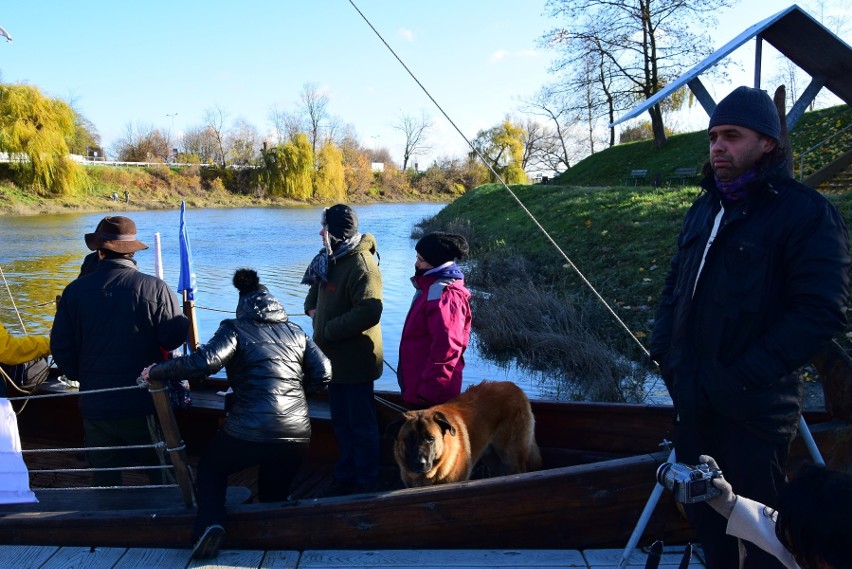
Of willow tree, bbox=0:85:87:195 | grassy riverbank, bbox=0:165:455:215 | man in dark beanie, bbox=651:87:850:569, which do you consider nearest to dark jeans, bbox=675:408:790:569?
man in dark beanie, bbox=651:87:850:569

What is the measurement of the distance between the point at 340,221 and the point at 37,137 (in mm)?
41563

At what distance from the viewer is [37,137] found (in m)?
38.7

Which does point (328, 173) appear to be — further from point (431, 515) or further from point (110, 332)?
point (431, 515)

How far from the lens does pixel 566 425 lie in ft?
14.5

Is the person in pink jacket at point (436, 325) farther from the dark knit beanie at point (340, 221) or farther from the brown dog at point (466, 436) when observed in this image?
the dark knit beanie at point (340, 221)

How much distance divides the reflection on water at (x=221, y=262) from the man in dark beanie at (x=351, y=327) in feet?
3.08

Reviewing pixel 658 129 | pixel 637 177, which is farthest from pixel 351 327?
pixel 658 129

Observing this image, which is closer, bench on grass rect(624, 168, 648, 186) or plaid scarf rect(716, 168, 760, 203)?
plaid scarf rect(716, 168, 760, 203)

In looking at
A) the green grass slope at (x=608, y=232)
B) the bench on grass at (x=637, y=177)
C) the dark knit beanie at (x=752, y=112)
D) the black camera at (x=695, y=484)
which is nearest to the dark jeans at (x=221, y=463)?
the black camera at (x=695, y=484)

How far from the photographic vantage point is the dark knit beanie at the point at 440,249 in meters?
3.92

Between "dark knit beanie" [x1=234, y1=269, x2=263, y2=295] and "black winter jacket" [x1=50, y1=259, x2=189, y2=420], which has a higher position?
"dark knit beanie" [x1=234, y1=269, x2=263, y2=295]

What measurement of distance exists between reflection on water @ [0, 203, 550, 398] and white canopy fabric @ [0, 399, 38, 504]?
152 cm

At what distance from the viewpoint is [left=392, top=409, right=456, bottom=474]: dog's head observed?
134 inches

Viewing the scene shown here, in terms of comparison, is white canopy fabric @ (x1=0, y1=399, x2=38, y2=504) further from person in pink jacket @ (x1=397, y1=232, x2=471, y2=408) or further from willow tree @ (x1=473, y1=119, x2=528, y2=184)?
willow tree @ (x1=473, y1=119, x2=528, y2=184)
